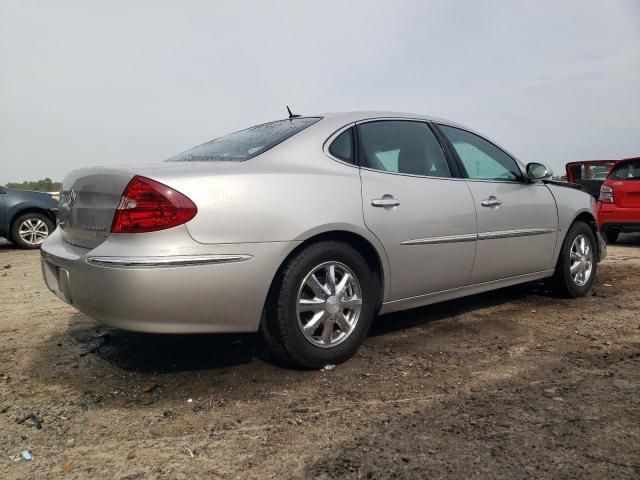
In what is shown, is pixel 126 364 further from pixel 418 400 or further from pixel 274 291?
pixel 418 400

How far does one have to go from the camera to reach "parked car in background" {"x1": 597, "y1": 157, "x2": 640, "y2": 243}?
796 centimetres

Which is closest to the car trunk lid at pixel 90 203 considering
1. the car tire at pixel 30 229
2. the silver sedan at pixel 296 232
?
the silver sedan at pixel 296 232

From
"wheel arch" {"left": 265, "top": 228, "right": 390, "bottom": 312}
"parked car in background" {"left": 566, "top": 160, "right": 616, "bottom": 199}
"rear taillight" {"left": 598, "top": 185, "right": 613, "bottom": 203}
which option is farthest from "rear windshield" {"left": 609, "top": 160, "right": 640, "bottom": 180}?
"wheel arch" {"left": 265, "top": 228, "right": 390, "bottom": 312}

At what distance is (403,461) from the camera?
1.98 m

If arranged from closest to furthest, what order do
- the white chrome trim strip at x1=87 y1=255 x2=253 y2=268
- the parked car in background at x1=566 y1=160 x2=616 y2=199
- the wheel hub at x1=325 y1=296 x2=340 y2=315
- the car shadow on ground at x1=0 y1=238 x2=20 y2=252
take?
→ the white chrome trim strip at x1=87 y1=255 x2=253 y2=268 → the wheel hub at x1=325 y1=296 x2=340 y2=315 → the parked car in background at x1=566 y1=160 x2=616 y2=199 → the car shadow on ground at x1=0 y1=238 x2=20 y2=252

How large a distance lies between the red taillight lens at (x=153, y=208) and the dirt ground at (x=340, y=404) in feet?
2.81

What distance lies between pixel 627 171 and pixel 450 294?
19.8ft

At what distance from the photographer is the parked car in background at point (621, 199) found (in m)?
7.96

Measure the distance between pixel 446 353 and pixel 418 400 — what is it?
2.52 ft

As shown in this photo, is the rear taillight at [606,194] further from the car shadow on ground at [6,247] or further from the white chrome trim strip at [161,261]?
the car shadow on ground at [6,247]

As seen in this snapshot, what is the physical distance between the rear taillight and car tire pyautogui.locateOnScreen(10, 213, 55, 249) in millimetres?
9258

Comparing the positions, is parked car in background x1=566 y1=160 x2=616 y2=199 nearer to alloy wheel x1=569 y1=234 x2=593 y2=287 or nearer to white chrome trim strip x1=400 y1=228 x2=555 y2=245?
alloy wheel x1=569 y1=234 x2=593 y2=287

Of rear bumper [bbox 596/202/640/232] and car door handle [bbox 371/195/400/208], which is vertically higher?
car door handle [bbox 371/195/400/208]

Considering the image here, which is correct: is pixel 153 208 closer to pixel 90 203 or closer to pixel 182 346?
pixel 90 203
